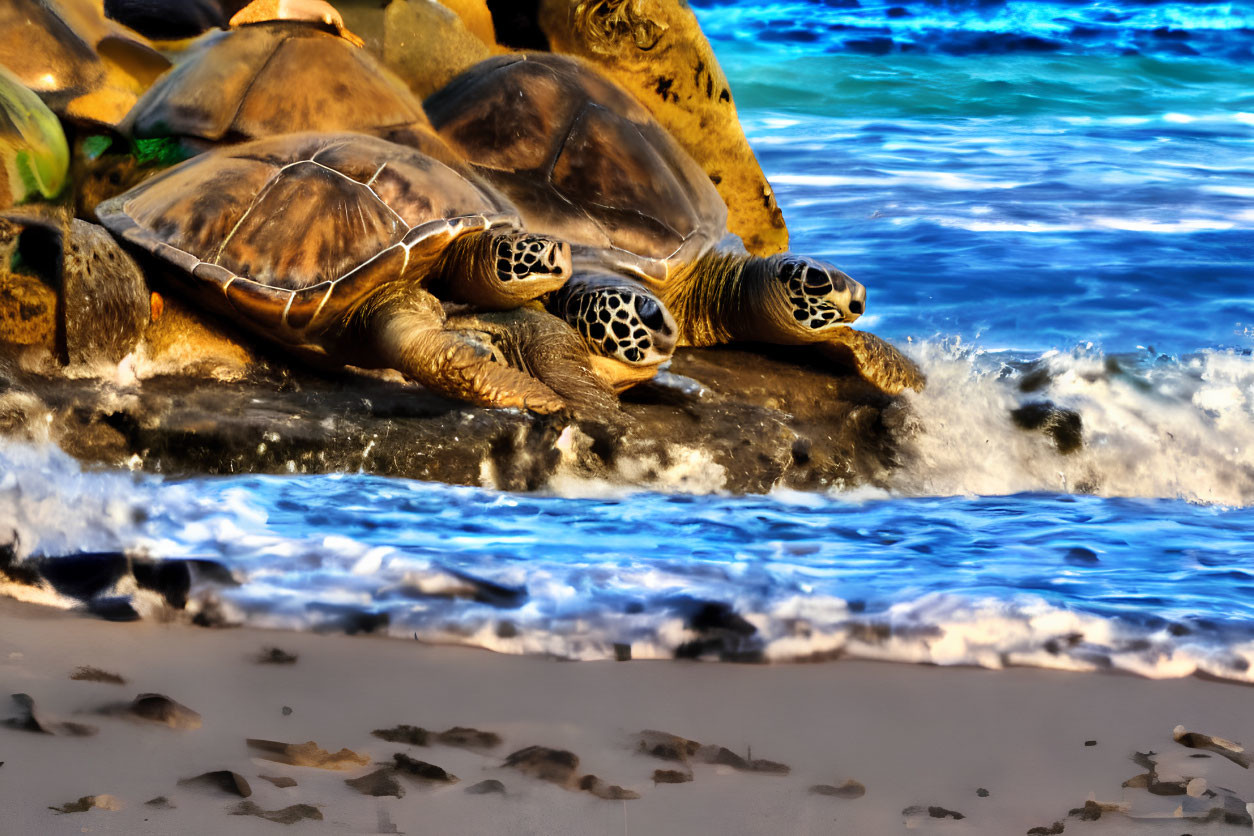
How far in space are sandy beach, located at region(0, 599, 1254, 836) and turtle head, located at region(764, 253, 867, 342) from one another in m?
2.09

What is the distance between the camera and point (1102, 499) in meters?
2.85

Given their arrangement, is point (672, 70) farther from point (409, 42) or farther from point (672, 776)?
point (672, 776)

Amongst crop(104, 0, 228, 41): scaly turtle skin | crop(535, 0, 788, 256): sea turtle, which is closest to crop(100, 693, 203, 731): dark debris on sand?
crop(535, 0, 788, 256): sea turtle

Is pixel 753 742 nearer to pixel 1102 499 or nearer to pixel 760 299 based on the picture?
pixel 1102 499

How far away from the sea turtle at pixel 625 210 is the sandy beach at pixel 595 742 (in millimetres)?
2057

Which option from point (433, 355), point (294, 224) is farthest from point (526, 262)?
point (294, 224)

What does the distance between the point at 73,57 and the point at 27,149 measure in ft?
4.95

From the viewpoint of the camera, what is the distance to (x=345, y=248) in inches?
114

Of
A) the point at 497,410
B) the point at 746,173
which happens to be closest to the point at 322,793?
the point at 497,410

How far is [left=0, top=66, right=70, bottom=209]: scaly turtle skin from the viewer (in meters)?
2.80

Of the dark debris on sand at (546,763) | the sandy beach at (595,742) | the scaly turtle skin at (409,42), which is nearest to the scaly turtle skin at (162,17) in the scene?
the scaly turtle skin at (409,42)

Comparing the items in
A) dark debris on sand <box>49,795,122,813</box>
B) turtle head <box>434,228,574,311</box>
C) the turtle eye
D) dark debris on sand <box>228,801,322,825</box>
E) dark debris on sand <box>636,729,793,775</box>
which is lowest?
dark debris on sand <box>49,795,122,813</box>

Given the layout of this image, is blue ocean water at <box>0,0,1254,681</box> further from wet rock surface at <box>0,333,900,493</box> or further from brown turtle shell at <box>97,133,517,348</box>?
brown turtle shell at <box>97,133,517,348</box>

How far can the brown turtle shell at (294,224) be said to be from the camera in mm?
2801
